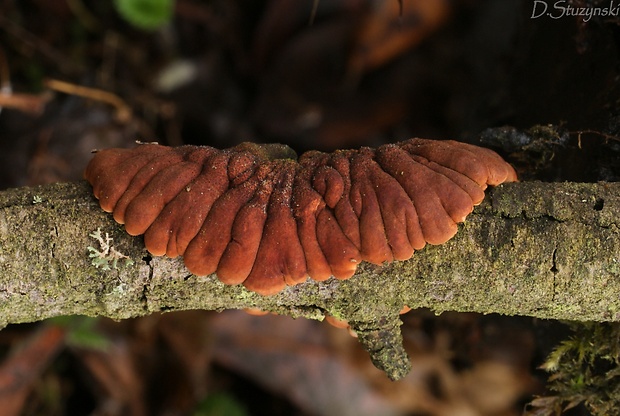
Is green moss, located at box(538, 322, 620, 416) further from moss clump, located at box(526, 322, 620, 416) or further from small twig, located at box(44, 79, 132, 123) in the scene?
small twig, located at box(44, 79, 132, 123)

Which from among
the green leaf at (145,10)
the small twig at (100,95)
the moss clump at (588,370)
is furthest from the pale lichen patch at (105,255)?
the green leaf at (145,10)

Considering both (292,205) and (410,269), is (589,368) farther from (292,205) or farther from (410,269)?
(292,205)

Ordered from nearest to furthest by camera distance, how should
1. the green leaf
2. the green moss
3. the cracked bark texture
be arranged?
the cracked bark texture → the green moss → the green leaf

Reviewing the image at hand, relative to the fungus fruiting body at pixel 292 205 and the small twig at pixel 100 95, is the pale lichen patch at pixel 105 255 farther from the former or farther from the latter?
the small twig at pixel 100 95

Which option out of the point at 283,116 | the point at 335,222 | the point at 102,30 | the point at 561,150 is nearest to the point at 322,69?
the point at 283,116

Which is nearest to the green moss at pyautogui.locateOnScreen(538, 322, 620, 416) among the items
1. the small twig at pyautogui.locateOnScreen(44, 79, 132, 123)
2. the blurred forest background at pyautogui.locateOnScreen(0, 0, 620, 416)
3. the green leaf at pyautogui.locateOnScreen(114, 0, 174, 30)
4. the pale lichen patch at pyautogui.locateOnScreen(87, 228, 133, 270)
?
the blurred forest background at pyautogui.locateOnScreen(0, 0, 620, 416)

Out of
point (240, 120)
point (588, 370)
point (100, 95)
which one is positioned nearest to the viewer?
point (588, 370)

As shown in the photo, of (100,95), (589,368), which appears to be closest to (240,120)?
(100,95)
